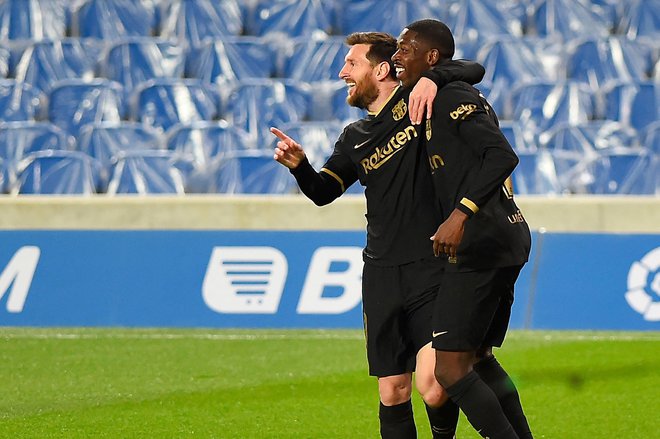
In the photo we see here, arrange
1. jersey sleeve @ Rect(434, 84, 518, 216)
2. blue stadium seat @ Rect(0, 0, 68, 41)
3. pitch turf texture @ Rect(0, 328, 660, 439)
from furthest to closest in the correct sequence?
blue stadium seat @ Rect(0, 0, 68, 41), pitch turf texture @ Rect(0, 328, 660, 439), jersey sleeve @ Rect(434, 84, 518, 216)

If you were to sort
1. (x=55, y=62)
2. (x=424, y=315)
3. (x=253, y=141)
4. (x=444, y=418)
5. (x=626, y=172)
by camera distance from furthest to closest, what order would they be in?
(x=55, y=62) → (x=253, y=141) → (x=626, y=172) → (x=444, y=418) → (x=424, y=315)

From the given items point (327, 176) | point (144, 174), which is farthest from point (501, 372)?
point (144, 174)

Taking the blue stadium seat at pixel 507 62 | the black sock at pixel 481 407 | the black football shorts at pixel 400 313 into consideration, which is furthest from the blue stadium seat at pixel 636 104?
the black sock at pixel 481 407

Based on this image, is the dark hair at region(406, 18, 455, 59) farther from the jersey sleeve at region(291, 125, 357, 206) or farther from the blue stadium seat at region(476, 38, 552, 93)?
the blue stadium seat at region(476, 38, 552, 93)

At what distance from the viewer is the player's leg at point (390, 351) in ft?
16.5

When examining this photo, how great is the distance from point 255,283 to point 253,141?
10.8ft

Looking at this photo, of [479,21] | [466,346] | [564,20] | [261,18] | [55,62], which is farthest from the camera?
[564,20]

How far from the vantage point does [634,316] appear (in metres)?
9.80

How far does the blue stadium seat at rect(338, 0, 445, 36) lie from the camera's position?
46.7 ft

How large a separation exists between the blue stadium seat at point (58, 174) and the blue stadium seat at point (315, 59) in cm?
292

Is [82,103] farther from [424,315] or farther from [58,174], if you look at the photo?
[424,315]

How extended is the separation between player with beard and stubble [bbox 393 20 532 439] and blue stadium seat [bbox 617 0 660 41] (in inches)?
416

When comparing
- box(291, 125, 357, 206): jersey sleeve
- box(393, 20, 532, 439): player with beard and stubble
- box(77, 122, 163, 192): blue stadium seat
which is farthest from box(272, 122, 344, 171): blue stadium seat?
box(393, 20, 532, 439): player with beard and stubble

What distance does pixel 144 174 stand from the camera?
12.1 m
